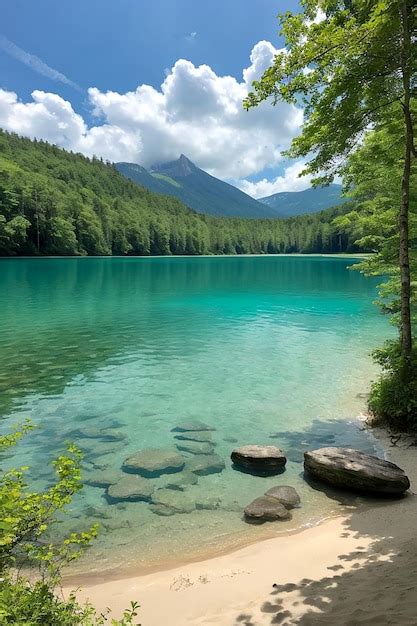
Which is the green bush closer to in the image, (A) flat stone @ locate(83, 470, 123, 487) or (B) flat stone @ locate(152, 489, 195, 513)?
(B) flat stone @ locate(152, 489, 195, 513)

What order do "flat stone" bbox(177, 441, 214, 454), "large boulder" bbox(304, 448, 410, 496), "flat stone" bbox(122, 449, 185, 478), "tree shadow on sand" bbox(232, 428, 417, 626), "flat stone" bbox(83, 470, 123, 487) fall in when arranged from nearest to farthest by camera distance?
"tree shadow on sand" bbox(232, 428, 417, 626)
"large boulder" bbox(304, 448, 410, 496)
"flat stone" bbox(83, 470, 123, 487)
"flat stone" bbox(122, 449, 185, 478)
"flat stone" bbox(177, 441, 214, 454)

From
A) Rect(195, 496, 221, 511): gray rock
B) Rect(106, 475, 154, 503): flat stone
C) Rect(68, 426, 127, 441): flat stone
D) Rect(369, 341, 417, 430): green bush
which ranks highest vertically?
Rect(369, 341, 417, 430): green bush

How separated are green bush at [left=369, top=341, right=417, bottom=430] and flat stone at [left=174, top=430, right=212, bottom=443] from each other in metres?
6.47

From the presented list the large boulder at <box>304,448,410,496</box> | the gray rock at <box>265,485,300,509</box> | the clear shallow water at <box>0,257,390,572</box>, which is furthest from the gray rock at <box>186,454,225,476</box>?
the large boulder at <box>304,448,410,496</box>

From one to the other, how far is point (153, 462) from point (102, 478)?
176 cm

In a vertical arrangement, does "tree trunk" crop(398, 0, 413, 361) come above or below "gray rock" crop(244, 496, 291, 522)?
above

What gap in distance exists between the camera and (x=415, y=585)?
646 cm

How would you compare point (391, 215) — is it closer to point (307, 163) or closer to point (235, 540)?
point (307, 163)

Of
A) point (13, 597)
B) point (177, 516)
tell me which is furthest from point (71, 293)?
point (13, 597)

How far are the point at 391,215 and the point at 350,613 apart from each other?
1888 centimetres

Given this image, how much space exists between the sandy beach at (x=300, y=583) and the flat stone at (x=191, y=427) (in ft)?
23.9

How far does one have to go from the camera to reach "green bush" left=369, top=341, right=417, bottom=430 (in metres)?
14.5

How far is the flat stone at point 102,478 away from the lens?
40.9 feet

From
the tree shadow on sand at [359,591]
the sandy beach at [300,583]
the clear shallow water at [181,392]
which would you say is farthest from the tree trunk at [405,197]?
the tree shadow on sand at [359,591]
